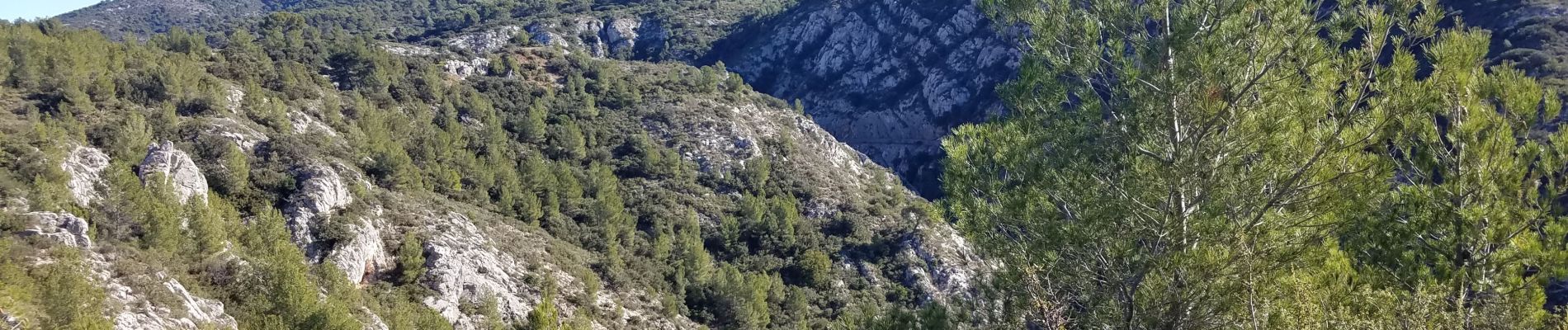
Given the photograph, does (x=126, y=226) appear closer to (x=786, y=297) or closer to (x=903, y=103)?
(x=786, y=297)

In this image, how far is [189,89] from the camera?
81.5 ft

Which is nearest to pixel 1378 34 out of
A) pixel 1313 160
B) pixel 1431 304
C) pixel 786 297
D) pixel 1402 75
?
pixel 1402 75

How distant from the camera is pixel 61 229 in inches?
557

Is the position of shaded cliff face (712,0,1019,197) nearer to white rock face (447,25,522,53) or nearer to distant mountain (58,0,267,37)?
white rock face (447,25,522,53)

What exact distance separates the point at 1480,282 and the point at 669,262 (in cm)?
2625

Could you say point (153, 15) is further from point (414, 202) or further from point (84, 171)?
point (84, 171)

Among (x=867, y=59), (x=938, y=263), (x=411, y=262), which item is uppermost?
(x=867, y=59)

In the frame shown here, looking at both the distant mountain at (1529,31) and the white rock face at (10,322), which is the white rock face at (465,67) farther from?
the distant mountain at (1529,31)

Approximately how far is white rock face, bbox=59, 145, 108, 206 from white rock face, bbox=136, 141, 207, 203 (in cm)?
86

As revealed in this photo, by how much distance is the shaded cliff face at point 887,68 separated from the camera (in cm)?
6619

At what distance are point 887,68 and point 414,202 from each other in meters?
56.3

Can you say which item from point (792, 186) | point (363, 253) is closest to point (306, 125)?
point (363, 253)

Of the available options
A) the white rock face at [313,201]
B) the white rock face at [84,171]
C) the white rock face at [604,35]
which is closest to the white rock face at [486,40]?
the white rock face at [604,35]

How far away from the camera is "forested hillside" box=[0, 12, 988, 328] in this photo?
49.1 feet
